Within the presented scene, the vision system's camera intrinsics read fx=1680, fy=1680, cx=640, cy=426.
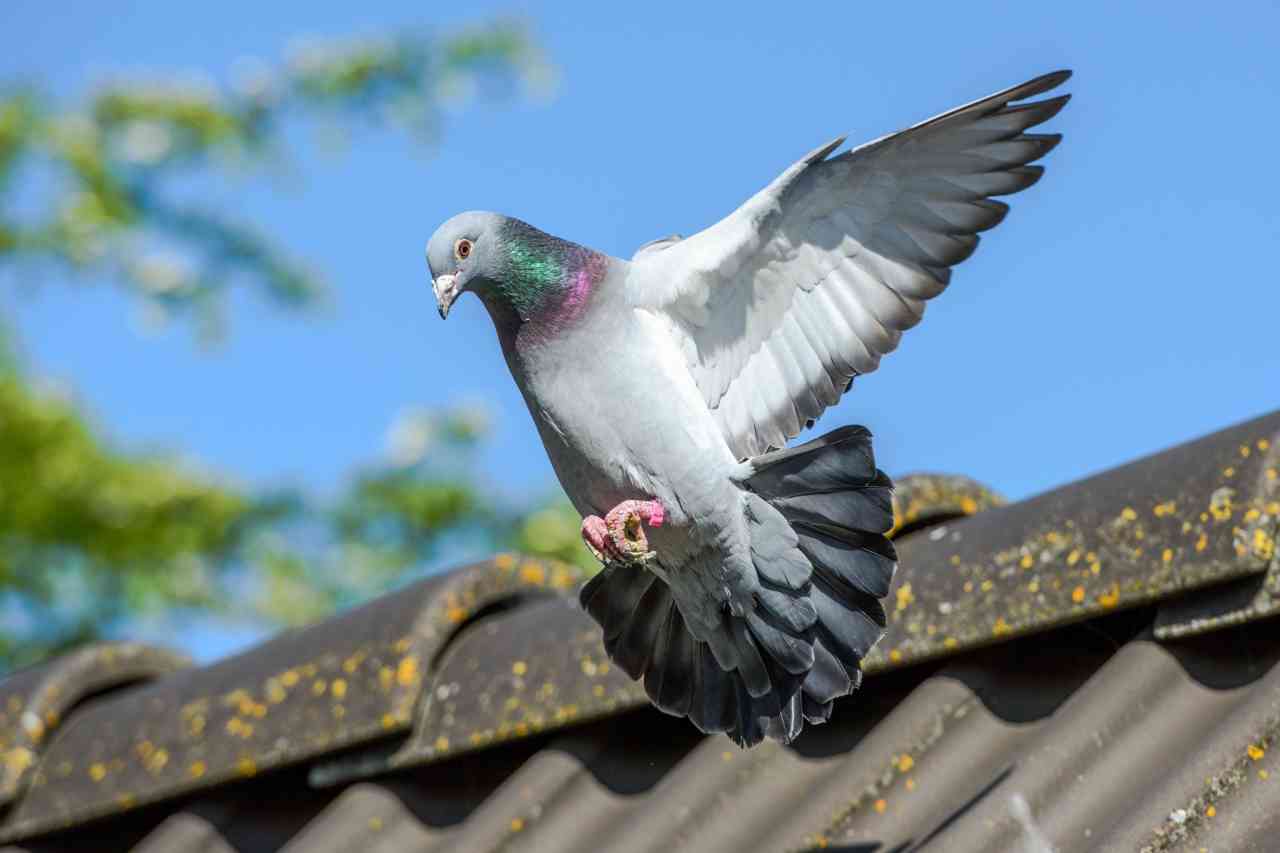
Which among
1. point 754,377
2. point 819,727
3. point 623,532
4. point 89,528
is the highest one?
point 89,528

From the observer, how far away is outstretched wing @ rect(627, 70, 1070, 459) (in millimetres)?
2406

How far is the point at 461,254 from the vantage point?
8.39 ft

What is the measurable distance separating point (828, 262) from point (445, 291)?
58 cm

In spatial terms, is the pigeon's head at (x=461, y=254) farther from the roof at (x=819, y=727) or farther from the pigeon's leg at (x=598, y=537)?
the roof at (x=819, y=727)

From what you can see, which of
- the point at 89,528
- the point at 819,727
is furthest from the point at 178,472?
the point at 819,727

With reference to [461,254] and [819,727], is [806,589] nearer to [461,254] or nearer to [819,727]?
[819,727]

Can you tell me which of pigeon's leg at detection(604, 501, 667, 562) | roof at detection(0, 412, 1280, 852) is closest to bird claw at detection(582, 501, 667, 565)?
pigeon's leg at detection(604, 501, 667, 562)

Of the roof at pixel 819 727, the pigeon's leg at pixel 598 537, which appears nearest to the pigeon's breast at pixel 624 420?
the pigeon's leg at pixel 598 537

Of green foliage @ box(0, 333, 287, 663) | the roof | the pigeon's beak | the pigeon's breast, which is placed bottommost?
the roof

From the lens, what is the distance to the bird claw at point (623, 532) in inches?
94.8

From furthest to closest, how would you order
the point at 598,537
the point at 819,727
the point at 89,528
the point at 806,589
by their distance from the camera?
1. the point at 89,528
2. the point at 819,727
3. the point at 806,589
4. the point at 598,537

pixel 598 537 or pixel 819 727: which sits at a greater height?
pixel 598 537

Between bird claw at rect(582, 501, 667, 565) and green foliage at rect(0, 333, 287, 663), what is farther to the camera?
green foliage at rect(0, 333, 287, 663)

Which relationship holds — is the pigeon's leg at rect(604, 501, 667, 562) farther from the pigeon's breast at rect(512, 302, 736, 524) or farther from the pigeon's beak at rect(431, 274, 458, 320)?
the pigeon's beak at rect(431, 274, 458, 320)
